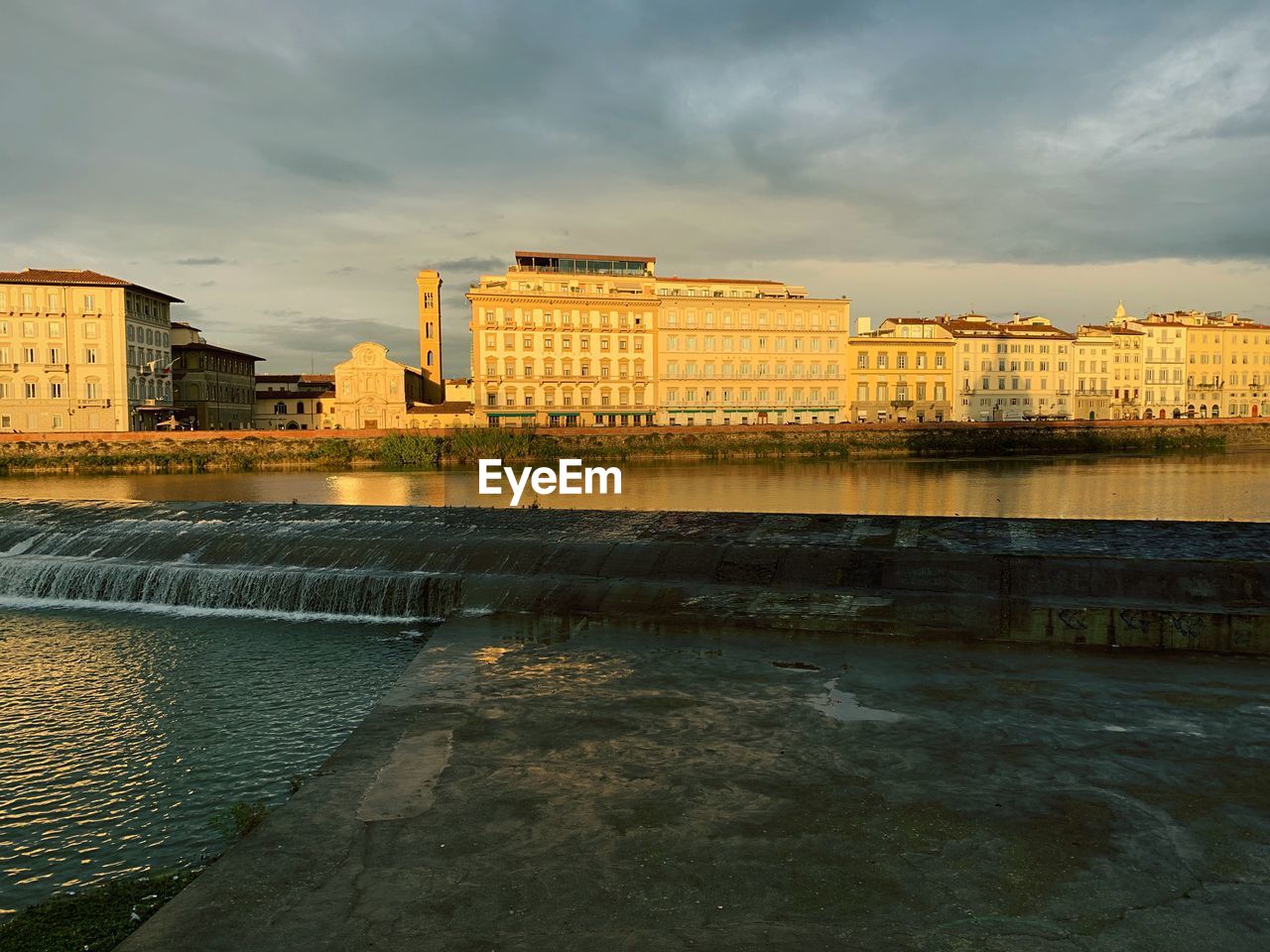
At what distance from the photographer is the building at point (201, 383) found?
3401 inches

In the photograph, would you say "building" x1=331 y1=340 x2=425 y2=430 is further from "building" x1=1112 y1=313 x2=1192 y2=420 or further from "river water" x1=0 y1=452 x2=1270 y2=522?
"building" x1=1112 y1=313 x2=1192 y2=420

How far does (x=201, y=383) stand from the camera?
86.9 metres

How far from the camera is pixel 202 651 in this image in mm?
13742

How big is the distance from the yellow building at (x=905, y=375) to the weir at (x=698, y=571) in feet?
276

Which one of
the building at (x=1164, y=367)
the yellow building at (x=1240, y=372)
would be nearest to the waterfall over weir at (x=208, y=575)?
the building at (x=1164, y=367)

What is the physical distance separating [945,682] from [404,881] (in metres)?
6.42

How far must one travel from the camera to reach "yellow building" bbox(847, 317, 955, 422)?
100 meters

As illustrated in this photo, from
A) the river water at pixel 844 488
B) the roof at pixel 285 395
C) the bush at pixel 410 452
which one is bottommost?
the river water at pixel 844 488

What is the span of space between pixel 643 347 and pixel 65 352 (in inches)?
2089

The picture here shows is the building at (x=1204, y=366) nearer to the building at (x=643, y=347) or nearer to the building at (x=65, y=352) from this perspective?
the building at (x=643, y=347)

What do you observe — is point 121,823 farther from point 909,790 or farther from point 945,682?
point 945,682

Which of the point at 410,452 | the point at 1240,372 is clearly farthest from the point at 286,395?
the point at 1240,372

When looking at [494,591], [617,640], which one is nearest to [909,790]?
[617,640]

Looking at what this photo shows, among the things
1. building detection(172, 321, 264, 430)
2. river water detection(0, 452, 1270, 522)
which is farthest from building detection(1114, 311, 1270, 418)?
building detection(172, 321, 264, 430)
